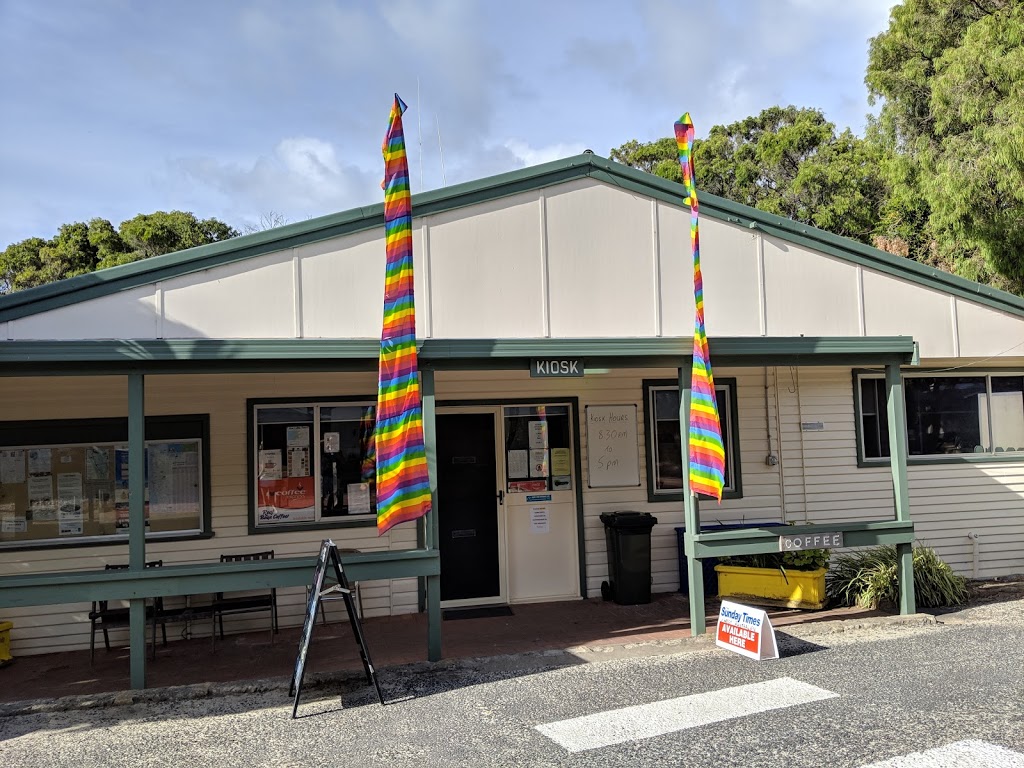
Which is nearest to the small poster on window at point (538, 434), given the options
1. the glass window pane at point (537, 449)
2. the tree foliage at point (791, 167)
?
the glass window pane at point (537, 449)

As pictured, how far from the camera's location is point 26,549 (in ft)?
24.8

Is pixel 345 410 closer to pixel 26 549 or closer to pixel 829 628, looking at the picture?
pixel 26 549

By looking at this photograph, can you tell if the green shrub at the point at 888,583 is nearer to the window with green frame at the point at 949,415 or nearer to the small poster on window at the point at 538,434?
the window with green frame at the point at 949,415

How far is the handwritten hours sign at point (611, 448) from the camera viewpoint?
8.93m

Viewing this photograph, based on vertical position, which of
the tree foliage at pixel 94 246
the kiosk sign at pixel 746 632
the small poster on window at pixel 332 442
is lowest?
the kiosk sign at pixel 746 632

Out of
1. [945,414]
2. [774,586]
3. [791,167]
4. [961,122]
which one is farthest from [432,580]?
[791,167]

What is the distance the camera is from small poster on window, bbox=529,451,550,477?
886cm

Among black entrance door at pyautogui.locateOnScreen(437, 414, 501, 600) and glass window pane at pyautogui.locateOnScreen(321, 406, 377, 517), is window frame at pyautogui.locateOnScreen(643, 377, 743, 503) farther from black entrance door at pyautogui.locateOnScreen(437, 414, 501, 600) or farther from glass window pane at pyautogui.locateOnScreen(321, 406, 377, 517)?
glass window pane at pyautogui.locateOnScreen(321, 406, 377, 517)

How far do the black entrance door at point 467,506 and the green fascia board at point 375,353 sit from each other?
1858 millimetres

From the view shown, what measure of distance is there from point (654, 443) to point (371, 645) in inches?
148

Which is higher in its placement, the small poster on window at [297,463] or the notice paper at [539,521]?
the small poster on window at [297,463]

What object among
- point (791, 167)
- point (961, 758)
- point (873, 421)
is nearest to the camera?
point (961, 758)

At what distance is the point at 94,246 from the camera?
2561cm

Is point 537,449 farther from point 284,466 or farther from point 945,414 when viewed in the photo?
point 945,414
